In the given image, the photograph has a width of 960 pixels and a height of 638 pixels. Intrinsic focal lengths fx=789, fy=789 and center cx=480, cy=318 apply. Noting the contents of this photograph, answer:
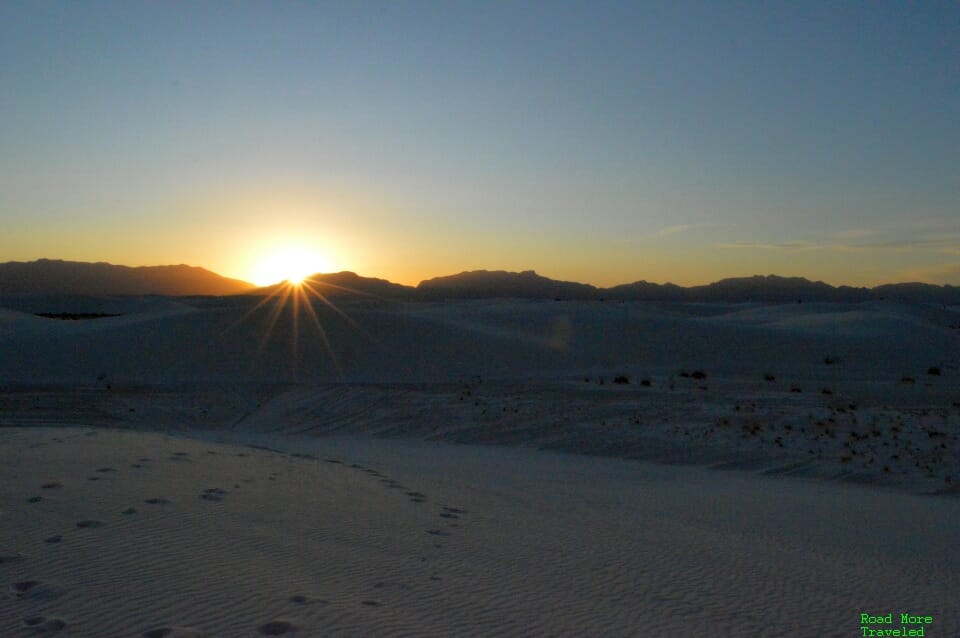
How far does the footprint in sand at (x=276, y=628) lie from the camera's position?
424 cm

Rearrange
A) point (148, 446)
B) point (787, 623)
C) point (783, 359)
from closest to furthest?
point (787, 623), point (148, 446), point (783, 359)

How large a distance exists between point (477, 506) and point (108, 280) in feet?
609

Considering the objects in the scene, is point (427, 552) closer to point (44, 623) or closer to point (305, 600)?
point (305, 600)

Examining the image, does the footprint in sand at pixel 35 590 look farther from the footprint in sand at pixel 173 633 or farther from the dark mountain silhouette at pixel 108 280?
the dark mountain silhouette at pixel 108 280

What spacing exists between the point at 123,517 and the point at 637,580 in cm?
414

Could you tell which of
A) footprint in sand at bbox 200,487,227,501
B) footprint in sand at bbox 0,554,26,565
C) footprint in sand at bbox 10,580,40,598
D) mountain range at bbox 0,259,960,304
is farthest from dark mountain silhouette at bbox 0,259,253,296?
footprint in sand at bbox 10,580,40,598

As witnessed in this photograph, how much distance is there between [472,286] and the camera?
178m

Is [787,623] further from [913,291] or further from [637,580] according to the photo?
[913,291]

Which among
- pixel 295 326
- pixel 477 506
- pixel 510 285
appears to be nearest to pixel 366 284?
pixel 510 285

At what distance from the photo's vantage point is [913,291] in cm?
18088

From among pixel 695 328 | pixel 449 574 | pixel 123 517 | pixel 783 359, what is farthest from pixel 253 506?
pixel 695 328

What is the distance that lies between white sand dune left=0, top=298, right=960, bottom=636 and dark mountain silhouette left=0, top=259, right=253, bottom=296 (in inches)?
5976

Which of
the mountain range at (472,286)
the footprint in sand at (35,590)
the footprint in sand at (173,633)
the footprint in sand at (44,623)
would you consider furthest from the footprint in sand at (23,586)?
the mountain range at (472,286)

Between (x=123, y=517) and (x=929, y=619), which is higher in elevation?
(x=123, y=517)
